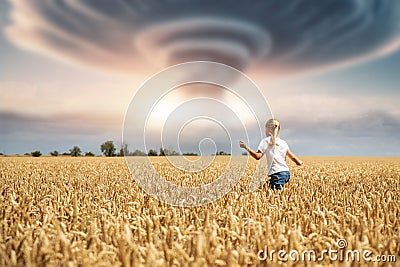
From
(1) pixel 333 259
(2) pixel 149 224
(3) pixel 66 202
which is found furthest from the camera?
(3) pixel 66 202

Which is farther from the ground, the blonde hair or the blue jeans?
the blonde hair

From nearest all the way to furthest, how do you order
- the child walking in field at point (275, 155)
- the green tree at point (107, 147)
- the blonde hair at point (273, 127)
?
the blonde hair at point (273, 127), the child walking in field at point (275, 155), the green tree at point (107, 147)

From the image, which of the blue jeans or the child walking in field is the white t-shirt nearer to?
the child walking in field

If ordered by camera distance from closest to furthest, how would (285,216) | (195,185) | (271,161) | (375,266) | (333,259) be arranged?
(375,266) → (333,259) → (285,216) → (271,161) → (195,185)

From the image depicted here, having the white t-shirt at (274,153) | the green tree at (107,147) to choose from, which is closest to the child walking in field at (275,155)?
the white t-shirt at (274,153)

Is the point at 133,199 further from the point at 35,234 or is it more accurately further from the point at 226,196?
the point at 35,234

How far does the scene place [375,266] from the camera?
11.5 ft

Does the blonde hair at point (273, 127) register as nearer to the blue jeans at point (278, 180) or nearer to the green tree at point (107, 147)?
the blue jeans at point (278, 180)

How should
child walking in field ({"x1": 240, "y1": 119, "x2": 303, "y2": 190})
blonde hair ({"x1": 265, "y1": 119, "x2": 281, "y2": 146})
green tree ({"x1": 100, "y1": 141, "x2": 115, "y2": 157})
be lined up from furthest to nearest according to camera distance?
green tree ({"x1": 100, "y1": 141, "x2": 115, "y2": 157}) < child walking in field ({"x1": 240, "y1": 119, "x2": 303, "y2": 190}) < blonde hair ({"x1": 265, "y1": 119, "x2": 281, "y2": 146})

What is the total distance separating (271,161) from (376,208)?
11.2 ft

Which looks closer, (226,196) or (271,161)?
(226,196)

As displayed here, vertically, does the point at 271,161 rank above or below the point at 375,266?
above

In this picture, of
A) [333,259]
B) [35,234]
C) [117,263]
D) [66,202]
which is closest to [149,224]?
[117,263]

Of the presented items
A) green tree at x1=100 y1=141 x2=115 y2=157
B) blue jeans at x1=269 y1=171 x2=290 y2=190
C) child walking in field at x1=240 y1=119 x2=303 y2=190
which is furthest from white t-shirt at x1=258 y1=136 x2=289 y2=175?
green tree at x1=100 y1=141 x2=115 y2=157
